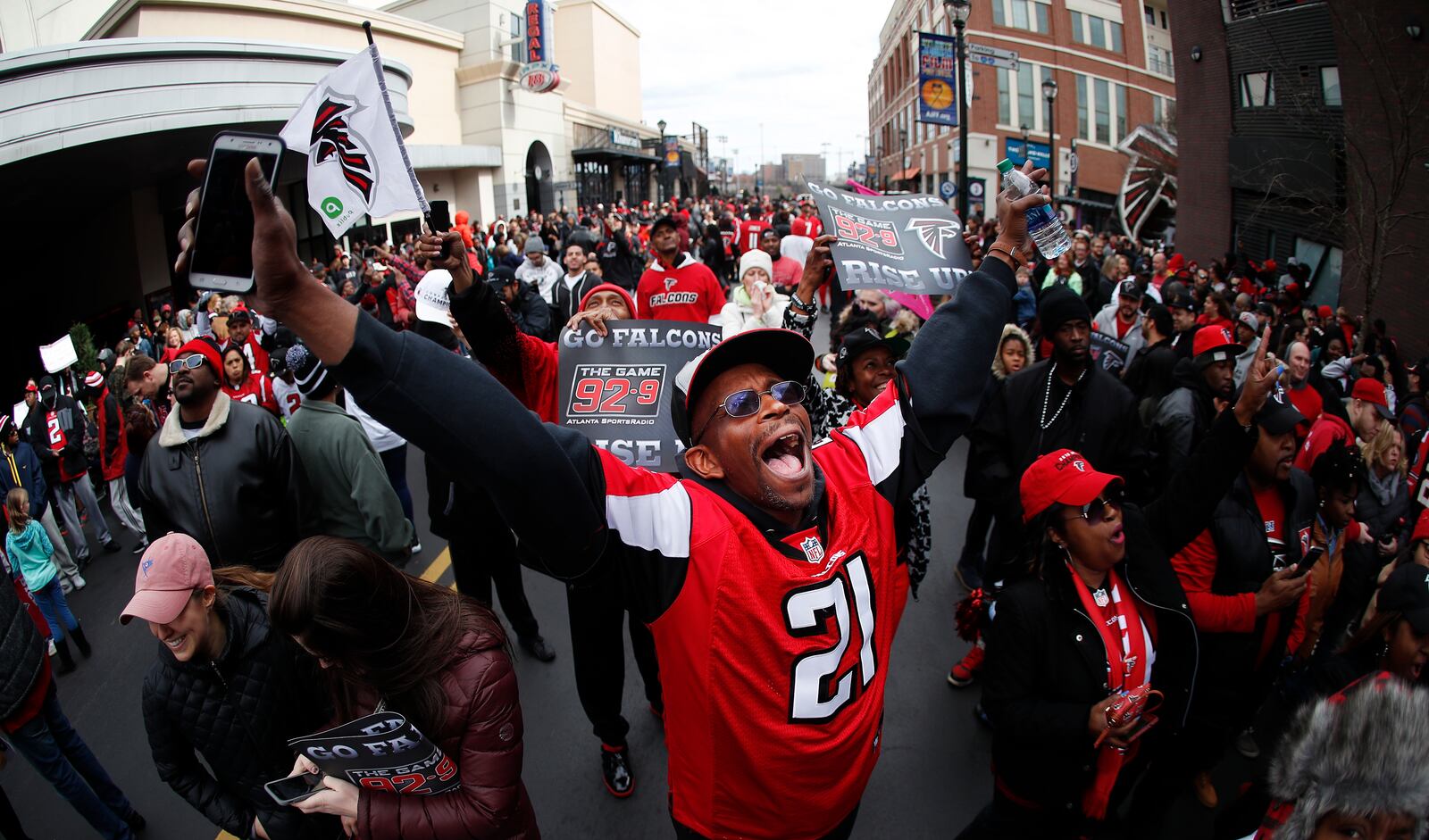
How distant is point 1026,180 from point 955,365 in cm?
69

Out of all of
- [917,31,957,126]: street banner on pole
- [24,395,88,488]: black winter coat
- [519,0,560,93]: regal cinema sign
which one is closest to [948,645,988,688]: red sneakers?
[24,395,88,488]: black winter coat

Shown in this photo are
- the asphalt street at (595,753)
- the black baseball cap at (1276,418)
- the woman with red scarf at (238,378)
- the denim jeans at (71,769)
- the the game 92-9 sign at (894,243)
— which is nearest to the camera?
the black baseball cap at (1276,418)

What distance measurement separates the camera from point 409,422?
4.45ft

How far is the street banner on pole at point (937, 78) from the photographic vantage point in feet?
46.8

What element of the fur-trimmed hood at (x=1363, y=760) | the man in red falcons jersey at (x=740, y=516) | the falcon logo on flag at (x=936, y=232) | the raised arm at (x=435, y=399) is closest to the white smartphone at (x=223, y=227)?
the man in red falcons jersey at (x=740, y=516)

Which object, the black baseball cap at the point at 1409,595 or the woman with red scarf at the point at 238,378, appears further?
the woman with red scarf at the point at 238,378

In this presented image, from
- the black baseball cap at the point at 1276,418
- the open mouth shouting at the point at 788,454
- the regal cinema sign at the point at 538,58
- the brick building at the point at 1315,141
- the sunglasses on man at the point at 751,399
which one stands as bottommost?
the black baseball cap at the point at 1276,418

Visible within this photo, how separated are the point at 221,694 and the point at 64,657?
12.9 feet

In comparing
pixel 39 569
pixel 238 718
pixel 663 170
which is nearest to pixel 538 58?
pixel 663 170

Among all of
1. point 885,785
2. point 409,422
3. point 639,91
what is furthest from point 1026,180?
point 639,91

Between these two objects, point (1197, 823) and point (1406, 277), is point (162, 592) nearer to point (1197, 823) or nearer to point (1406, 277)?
point (1197, 823)

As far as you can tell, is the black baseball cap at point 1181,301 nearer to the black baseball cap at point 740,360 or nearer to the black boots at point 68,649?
the black baseball cap at point 740,360

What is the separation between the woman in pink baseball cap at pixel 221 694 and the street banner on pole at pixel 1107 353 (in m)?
6.21

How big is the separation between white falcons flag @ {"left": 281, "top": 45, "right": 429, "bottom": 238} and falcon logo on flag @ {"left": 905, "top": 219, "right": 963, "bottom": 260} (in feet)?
7.52
